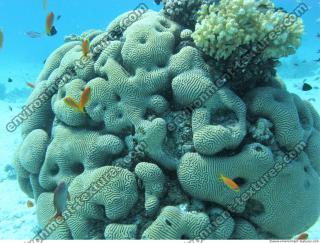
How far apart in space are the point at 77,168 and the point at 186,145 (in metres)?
1.84

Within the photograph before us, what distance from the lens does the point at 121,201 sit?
14.5 ft

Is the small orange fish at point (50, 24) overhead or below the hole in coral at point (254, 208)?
overhead

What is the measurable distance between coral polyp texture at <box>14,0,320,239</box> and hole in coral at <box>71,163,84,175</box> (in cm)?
2

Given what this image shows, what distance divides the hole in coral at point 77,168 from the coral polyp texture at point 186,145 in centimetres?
2

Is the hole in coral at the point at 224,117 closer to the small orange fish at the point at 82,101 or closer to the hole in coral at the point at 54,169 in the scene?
the small orange fish at the point at 82,101

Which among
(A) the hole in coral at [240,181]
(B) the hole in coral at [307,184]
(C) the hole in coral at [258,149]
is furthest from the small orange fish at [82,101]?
(B) the hole in coral at [307,184]

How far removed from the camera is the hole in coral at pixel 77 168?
17.2 feet

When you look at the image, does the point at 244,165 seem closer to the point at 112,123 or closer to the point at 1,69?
the point at 112,123

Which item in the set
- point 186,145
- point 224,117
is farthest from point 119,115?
point 224,117

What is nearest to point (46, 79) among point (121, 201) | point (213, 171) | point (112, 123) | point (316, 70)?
point (112, 123)

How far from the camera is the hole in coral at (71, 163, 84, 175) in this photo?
17.2ft

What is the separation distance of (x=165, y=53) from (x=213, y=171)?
77.3 inches

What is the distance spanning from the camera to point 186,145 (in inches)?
Result: 185

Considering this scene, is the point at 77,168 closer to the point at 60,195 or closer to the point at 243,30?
the point at 60,195
